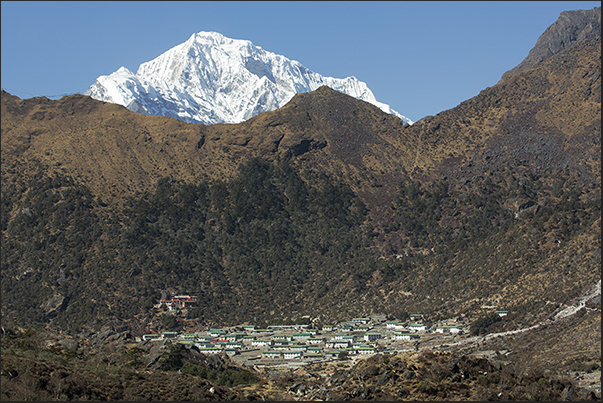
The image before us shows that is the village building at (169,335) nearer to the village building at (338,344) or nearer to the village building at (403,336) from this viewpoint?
the village building at (338,344)

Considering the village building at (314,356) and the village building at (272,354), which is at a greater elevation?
the village building at (272,354)

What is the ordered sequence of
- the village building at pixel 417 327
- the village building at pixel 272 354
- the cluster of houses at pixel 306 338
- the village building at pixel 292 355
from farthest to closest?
the village building at pixel 417 327
the cluster of houses at pixel 306 338
the village building at pixel 272 354
the village building at pixel 292 355

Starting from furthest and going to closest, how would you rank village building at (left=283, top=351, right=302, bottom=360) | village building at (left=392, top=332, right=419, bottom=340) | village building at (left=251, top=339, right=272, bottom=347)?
1. village building at (left=251, top=339, right=272, bottom=347)
2. village building at (left=392, top=332, right=419, bottom=340)
3. village building at (left=283, top=351, right=302, bottom=360)

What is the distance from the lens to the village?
3981 inches

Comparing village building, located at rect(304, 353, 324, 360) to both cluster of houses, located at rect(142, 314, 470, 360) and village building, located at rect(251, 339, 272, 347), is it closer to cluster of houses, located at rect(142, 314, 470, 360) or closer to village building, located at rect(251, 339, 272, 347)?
cluster of houses, located at rect(142, 314, 470, 360)

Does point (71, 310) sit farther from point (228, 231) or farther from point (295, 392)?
point (295, 392)

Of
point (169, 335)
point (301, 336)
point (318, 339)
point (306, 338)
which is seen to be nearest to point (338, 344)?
point (318, 339)

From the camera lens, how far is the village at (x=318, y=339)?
10112 centimetres

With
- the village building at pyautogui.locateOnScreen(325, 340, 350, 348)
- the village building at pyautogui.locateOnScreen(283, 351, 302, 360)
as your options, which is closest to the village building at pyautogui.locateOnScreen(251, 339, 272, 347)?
the village building at pyautogui.locateOnScreen(283, 351, 302, 360)

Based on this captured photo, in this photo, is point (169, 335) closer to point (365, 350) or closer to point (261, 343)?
point (261, 343)

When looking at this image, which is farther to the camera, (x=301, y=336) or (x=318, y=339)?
(x=301, y=336)

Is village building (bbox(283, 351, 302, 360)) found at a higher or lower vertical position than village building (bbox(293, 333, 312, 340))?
lower

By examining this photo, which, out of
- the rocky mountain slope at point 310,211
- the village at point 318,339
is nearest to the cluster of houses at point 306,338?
the village at point 318,339

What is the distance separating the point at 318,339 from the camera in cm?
11519
